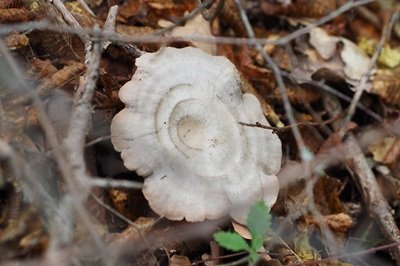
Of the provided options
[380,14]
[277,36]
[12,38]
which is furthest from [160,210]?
[380,14]

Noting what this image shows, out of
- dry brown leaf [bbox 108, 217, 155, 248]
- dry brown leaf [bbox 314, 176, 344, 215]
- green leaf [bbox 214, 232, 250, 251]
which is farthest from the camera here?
dry brown leaf [bbox 314, 176, 344, 215]

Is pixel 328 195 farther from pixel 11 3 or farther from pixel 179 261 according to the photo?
pixel 11 3

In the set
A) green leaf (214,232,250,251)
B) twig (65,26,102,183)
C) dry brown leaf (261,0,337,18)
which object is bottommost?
green leaf (214,232,250,251)

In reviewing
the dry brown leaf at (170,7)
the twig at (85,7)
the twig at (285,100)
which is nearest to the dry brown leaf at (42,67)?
the twig at (85,7)

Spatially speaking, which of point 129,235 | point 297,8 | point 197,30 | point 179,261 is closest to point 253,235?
point 179,261

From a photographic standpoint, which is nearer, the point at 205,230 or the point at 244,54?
the point at 205,230

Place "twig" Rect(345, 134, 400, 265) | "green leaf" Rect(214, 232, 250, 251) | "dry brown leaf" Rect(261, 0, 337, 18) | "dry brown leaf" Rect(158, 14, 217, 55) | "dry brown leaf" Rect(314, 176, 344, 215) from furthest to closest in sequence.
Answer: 1. "dry brown leaf" Rect(261, 0, 337, 18)
2. "dry brown leaf" Rect(158, 14, 217, 55)
3. "dry brown leaf" Rect(314, 176, 344, 215)
4. "twig" Rect(345, 134, 400, 265)
5. "green leaf" Rect(214, 232, 250, 251)

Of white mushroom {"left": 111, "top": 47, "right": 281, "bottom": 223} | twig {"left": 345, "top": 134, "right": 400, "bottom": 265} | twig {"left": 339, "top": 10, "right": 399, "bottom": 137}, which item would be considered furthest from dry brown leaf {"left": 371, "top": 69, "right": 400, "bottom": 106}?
white mushroom {"left": 111, "top": 47, "right": 281, "bottom": 223}

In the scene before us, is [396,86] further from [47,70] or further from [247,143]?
[47,70]

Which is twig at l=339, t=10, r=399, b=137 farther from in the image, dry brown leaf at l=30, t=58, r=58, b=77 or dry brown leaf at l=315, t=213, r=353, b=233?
dry brown leaf at l=30, t=58, r=58, b=77
